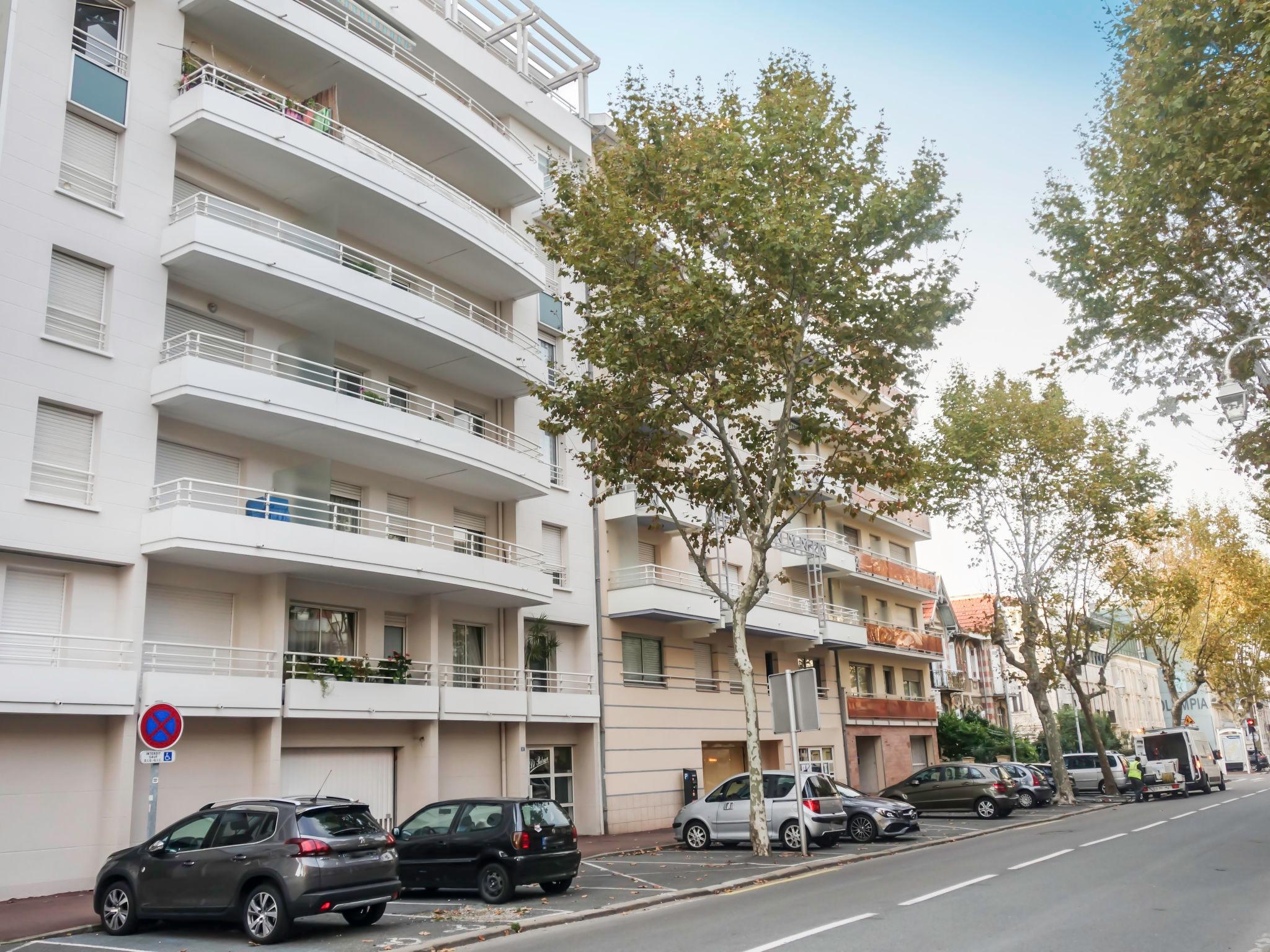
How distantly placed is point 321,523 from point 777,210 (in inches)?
429

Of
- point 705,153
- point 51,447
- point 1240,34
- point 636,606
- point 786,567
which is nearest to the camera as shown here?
point 1240,34

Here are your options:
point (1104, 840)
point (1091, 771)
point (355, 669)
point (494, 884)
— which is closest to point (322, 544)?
point (355, 669)

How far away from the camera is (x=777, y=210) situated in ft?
65.6

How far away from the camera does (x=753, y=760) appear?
20016 millimetres

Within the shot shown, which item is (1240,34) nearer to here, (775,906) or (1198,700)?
(775,906)

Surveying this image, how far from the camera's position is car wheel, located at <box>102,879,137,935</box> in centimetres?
1262

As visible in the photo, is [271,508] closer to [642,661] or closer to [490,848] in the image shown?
[490,848]

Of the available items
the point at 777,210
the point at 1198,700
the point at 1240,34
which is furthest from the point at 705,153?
the point at 1198,700

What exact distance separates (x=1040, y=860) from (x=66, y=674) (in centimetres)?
1563

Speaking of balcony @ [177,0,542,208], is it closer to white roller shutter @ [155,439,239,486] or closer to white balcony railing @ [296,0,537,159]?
white balcony railing @ [296,0,537,159]

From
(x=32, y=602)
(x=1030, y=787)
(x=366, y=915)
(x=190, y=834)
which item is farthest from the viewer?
(x=1030, y=787)

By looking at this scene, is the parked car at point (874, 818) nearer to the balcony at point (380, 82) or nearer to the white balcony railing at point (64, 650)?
the white balcony railing at point (64, 650)

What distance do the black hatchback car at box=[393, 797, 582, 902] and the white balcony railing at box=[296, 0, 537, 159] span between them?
1652cm

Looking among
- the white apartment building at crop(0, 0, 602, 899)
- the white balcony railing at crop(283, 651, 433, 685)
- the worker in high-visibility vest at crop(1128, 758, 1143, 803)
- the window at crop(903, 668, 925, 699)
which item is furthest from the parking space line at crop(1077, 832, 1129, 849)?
the window at crop(903, 668, 925, 699)
